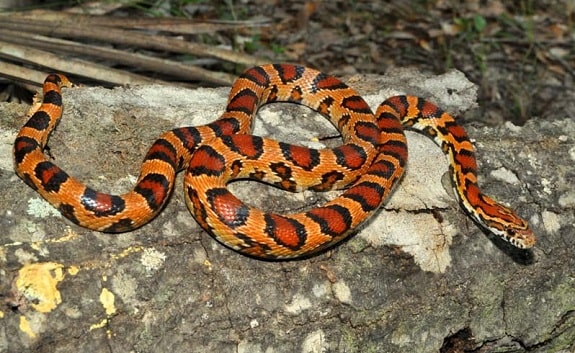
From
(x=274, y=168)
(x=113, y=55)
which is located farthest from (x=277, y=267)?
(x=113, y=55)

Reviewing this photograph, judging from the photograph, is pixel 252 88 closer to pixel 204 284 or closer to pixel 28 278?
pixel 204 284

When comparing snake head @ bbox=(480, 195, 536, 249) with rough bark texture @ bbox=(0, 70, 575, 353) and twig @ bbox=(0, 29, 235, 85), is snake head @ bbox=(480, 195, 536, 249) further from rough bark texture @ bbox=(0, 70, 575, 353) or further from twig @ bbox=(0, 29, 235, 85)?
twig @ bbox=(0, 29, 235, 85)

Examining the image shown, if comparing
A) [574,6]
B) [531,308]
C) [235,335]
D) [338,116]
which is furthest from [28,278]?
[574,6]

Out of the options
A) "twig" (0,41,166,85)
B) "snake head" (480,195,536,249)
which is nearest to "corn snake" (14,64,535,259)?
"snake head" (480,195,536,249)

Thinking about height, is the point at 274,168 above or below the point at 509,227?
above

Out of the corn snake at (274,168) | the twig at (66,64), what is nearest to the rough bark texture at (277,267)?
the corn snake at (274,168)

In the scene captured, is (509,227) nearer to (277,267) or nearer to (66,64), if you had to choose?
(277,267)
